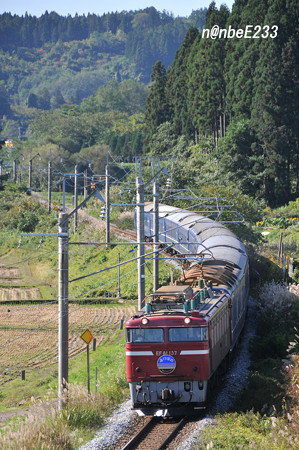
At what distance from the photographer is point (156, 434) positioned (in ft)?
58.3

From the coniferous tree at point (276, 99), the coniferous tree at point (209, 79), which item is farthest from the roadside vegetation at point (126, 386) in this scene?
the coniferous tree at point (209, 79)

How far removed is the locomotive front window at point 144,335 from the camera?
1881 centimetres

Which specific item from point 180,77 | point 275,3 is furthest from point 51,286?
point 180,77

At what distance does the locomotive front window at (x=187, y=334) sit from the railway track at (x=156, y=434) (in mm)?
2051

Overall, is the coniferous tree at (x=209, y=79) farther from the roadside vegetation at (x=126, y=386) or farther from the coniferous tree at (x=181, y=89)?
the roadside vegetation at (x=126, y=386)

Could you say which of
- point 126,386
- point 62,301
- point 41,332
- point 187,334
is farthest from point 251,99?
point 187,334

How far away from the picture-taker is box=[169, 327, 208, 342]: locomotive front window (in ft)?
61.4

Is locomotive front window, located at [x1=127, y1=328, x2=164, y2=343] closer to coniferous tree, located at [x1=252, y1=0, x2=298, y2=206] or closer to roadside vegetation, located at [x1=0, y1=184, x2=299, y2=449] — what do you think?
roadside vegetation, located at [x1=0, y1=184, x2=299, y2=449]

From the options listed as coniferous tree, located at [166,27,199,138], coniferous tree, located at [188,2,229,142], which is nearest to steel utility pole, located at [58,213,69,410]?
coniferous tree, located at [188,2,229,142]

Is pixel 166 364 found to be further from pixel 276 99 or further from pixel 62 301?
pixel 276 99

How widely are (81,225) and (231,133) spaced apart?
1844 centimetres

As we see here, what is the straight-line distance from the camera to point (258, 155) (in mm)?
79562

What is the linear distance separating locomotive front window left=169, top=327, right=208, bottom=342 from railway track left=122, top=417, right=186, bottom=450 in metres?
2.05

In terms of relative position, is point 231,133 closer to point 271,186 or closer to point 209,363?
point 271,186
